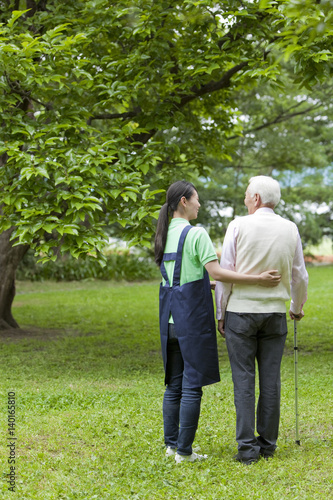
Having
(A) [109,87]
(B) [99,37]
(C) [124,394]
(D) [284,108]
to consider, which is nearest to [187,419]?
(C) [124,394]

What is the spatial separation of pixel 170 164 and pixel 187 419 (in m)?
5.44

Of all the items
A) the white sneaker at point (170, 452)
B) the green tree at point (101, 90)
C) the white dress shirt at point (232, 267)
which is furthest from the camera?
the green tree at point (101, 90)

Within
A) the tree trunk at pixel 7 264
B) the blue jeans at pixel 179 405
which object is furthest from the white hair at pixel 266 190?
the tree trunk at pixel 7 264

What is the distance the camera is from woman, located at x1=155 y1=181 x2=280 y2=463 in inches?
158

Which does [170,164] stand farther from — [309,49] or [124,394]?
[124,394]

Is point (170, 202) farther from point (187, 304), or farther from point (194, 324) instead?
point (194, 324)

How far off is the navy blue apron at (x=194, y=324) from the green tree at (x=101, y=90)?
8.65 ft

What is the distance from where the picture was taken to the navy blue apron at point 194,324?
4.02 meters

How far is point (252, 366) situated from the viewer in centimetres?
417

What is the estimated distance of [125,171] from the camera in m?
7.23

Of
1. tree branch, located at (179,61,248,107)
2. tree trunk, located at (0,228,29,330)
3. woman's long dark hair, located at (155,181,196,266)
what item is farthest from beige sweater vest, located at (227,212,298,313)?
tree trunk, located at (0,228,29,330)

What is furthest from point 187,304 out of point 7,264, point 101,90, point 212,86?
point 7,264

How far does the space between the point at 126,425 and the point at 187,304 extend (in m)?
1.69

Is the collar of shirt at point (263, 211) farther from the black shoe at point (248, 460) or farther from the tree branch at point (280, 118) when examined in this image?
the tree branch at point (280, 118)
